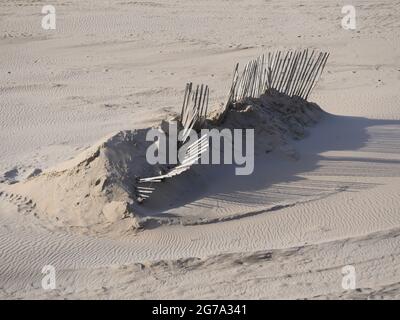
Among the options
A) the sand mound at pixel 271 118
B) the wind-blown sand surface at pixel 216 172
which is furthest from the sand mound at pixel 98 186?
→ the sand mound at pixel 271 118

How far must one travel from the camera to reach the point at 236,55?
43.5ft

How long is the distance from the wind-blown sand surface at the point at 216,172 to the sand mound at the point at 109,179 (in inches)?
5.8

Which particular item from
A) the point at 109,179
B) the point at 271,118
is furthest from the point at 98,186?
the point at 271,118

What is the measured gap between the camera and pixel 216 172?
7.44m

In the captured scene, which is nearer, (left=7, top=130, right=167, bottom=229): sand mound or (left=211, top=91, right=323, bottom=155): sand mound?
(left=7, top=130, right=167, bottom=229): sand mound

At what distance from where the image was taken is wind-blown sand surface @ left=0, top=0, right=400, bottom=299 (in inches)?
237

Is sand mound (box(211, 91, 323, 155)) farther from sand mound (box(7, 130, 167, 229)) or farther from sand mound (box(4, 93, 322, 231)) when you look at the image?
sand mound (box(7, 130, 167, 229))

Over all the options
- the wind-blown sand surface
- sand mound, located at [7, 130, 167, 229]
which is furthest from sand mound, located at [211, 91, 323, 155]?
sand mound, located at [7, 130, 167, 229]

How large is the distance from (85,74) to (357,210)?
6778mm

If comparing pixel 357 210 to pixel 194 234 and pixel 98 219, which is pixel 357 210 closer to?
pixel 194 234

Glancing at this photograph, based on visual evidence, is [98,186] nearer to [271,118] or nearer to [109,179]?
[109,179]

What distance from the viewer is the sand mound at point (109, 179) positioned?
685 centimetres

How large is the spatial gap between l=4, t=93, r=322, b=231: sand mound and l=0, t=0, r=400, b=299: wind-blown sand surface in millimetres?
148
